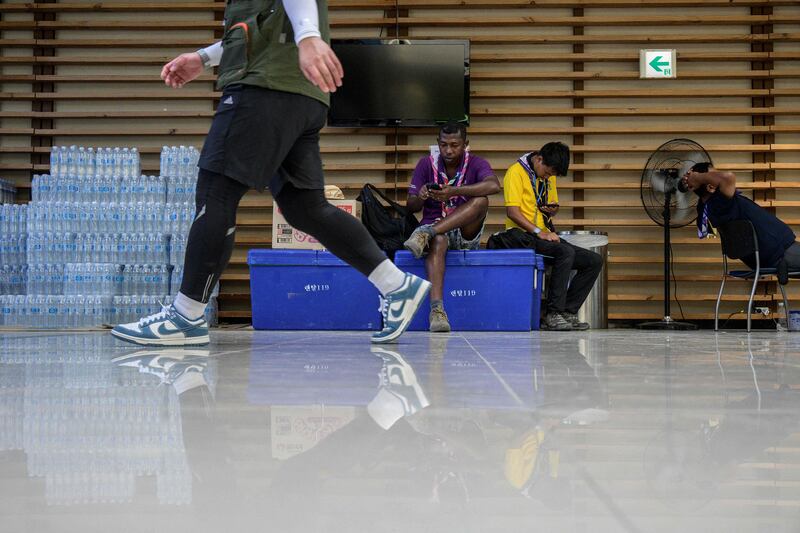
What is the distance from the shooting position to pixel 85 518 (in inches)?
21.7

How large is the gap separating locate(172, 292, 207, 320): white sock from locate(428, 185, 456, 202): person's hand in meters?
2.34

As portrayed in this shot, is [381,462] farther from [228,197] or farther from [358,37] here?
[358,37]

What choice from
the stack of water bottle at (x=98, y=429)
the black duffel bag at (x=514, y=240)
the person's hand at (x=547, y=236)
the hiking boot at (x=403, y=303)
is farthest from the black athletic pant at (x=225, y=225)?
the person's hand at (x=547, y=236)

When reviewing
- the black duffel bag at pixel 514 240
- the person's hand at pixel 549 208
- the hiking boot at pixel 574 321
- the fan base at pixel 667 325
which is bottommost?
the fan base at pixel 667 325

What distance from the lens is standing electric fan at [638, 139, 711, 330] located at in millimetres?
5773

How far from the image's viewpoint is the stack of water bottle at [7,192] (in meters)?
6.56

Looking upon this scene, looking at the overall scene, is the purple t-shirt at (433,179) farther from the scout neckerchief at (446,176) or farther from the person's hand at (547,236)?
the person's hand at (547,236)

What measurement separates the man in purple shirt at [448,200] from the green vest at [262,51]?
7.21ft

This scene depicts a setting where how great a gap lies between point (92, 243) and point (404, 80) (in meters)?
2.70

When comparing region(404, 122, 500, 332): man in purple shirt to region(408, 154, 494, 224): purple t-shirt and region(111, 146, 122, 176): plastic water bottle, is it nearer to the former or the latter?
region(408, 154, 494, 224): purple t-shirt

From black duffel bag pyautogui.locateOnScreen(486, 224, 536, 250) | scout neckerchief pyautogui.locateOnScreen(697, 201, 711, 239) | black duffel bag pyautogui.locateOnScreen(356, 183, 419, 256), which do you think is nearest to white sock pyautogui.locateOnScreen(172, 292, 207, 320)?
black duffel bag pyautogui.locateOnScreen(356, 183, 419, 256)

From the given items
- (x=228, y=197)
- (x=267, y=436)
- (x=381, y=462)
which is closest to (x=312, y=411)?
(x=267, y=436)

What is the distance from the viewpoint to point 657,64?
22.6ft

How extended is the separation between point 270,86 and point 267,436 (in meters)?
1.63
